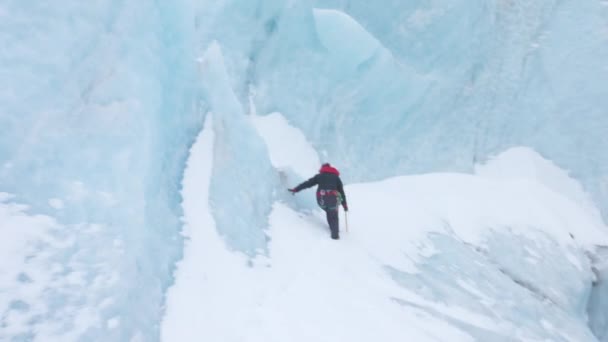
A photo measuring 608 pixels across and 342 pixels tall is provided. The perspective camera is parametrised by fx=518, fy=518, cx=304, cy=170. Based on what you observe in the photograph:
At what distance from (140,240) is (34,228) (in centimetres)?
58

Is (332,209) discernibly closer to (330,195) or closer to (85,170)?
(330,195)

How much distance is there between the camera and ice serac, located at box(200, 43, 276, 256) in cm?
391

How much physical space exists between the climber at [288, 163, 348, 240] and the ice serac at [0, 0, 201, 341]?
1.93m

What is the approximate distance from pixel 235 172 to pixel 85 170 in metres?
1.94

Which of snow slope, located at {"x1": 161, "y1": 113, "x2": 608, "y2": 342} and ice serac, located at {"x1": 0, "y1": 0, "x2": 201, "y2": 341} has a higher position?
ice serac, located at {"x1": 0, "y1": 0, "x2": 201, "y2": 341}

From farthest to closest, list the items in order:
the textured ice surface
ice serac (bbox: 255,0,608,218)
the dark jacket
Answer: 1. ice serac (bbox: 255,0,608,218)
2. the dark jacket
3. the textured ice surface

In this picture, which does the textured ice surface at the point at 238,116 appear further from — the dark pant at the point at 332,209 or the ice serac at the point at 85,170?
the dark pant at the point at 332,209

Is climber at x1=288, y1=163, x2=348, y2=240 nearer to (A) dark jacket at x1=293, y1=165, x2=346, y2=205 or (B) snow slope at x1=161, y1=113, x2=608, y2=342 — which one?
(A) dark jacket at x1=293, y1=165, x2=346, y2=205

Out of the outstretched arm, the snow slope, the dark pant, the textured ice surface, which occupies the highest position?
the textured ice surface

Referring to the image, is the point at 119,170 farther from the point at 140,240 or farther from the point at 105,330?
the point at 105,330

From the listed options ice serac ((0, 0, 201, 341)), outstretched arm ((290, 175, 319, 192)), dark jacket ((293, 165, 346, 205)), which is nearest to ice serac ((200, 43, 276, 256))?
outstretched arm ((290, 175, 319, 192))

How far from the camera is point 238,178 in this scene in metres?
4.52

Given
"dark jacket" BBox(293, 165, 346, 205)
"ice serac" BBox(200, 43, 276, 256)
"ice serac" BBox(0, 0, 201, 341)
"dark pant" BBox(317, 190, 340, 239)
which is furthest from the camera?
"dark jacket" BBox(293, 165, 346, 205)

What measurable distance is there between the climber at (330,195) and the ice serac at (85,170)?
6.34 ft
